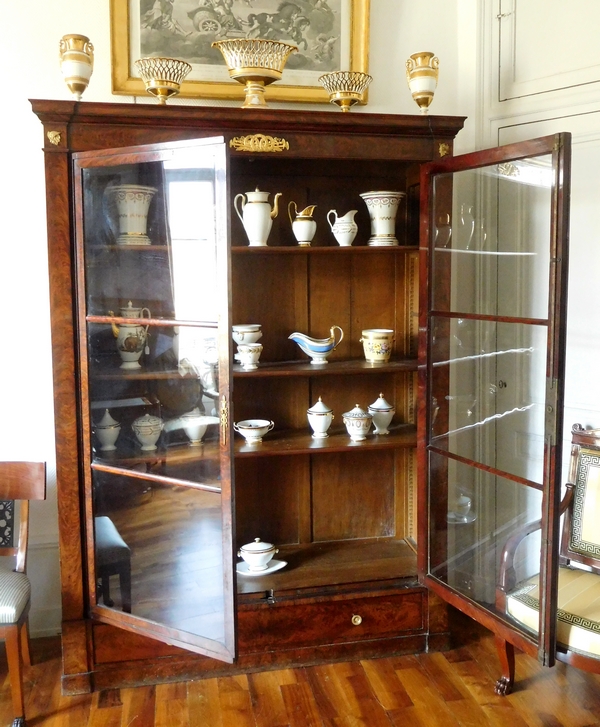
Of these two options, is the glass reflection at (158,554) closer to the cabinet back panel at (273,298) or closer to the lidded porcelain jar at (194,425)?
the lidded porcelain jar at (194,425)

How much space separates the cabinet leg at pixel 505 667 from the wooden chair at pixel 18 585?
4.71ft

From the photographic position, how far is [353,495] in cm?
273

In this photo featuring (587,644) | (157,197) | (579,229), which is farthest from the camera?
(579,229)

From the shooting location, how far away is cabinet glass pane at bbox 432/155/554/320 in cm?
207

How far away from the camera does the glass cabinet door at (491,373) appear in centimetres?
196

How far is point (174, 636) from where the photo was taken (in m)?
2.15

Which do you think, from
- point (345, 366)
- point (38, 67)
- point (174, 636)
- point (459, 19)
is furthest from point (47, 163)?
point (459, 19)

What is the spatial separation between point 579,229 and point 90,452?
A: 1796 millimetres

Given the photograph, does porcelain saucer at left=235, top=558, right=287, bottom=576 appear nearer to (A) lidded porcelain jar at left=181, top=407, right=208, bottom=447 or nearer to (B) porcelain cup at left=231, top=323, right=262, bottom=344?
(A) lidded porcelain jar at left=181, top=407, right=208, bottom=447

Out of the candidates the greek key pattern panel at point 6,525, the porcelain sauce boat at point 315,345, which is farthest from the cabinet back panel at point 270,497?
the greek key pattern panel at point 6,525

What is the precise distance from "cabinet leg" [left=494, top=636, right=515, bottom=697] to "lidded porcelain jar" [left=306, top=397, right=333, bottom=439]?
0.88m

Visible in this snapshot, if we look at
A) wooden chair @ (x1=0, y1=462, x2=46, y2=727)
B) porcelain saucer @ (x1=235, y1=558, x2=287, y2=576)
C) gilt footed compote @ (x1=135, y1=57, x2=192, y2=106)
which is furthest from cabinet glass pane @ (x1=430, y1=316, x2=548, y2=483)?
wooden chair @ (x1=0, y1=462, x2=46, y2=727)

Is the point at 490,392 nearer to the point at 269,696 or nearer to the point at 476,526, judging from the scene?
the point at 476,526

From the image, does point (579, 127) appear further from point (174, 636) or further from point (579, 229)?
point (174, 636)
